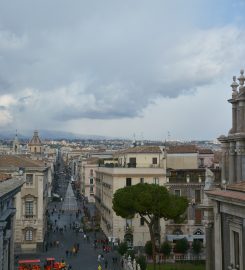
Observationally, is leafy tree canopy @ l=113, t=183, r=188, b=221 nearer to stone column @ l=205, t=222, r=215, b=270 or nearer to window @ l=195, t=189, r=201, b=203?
window @ l=195, t=189, r=201, b=203

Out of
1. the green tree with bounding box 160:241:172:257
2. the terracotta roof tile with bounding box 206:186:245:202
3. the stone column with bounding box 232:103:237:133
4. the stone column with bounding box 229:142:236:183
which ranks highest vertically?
the stone column with bounding box 232:103:237:133

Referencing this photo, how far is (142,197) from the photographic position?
47.8 m

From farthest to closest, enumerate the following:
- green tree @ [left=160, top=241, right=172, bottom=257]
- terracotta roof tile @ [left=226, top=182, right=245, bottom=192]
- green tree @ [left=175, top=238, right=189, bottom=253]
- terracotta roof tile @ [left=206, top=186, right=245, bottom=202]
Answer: green tree @ [left=175, top=238, right=189, bottom=253]
green tree @ [left=160, top=241, right=172, bottom=257]
terracotta roof tile @ [left=226, top=182, right=245, bottom=192]
terracotta roof tile @ [left=206, top=186, right=245, bottom=202]

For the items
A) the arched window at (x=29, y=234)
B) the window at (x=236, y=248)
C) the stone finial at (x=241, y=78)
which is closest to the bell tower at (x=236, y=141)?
the stone finial at (x=241, y=78)

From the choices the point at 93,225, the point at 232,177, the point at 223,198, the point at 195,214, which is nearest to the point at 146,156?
the point at 195,214

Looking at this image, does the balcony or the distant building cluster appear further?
the balcony

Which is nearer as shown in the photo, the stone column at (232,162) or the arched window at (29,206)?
the stone column at (232,162)

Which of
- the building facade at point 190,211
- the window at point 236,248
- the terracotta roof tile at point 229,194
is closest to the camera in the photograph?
the terracotta roof tile at point 229,194

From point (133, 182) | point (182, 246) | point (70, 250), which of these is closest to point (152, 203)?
point (182, 246)

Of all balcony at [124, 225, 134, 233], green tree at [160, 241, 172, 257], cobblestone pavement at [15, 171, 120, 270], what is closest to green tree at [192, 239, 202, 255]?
green tree at [160, 241, 172, 257]

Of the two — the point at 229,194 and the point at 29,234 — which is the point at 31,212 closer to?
the point at 29,234

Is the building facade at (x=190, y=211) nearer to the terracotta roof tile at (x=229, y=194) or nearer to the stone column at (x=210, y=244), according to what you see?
the stone column at (x=210, y=244)

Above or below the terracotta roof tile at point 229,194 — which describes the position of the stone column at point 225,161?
above

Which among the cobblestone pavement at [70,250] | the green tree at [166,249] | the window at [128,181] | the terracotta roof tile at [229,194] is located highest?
the terracotta roof tile at [229,194]
